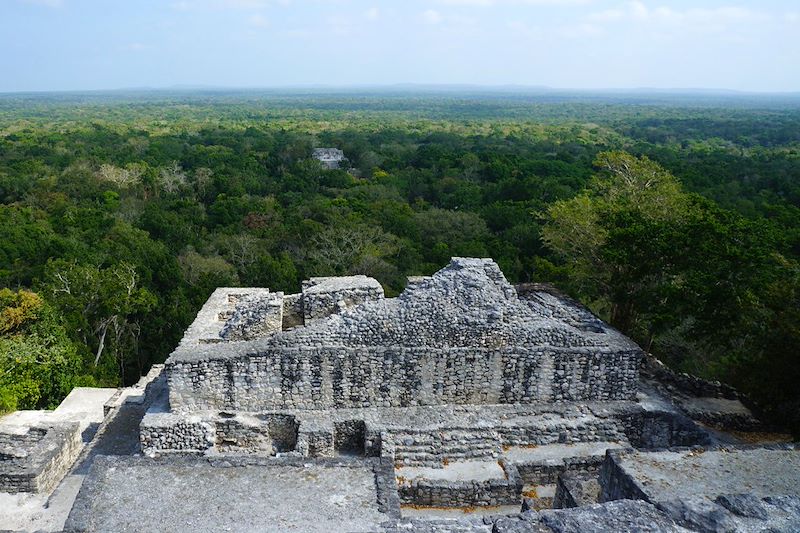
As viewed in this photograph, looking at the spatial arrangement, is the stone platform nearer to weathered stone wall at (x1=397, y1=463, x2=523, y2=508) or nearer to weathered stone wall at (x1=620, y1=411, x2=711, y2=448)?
weathered stone wall at (x1=397, y1=463, x2=523, y2=508)

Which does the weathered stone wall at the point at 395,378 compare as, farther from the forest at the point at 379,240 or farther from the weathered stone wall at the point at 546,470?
the forest at the point at 379,240

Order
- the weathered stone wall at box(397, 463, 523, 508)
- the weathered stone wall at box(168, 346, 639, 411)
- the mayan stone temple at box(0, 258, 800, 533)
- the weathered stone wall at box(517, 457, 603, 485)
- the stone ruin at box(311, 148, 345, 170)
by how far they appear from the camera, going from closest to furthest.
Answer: the mayan stone temple at box(0, 258, 800, 533) < the weathered stone wall at box(397, 463, 523, 508) < the weathered stone wall at box(517, 457, 603, 485) < the weathered stone wall at box(168, 346, 639, 411) < the stone ruin at box(311, 148, 345, 170)

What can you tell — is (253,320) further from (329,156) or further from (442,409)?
(329,156)

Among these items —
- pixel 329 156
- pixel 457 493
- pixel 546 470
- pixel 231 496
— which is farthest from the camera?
pixel 329 156

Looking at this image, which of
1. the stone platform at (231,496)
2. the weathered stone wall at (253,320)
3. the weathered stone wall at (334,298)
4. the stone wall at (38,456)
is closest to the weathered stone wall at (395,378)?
the weathered stone wall at (253,320)

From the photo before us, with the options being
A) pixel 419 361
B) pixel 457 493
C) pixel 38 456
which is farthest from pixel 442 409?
pixel 38 456

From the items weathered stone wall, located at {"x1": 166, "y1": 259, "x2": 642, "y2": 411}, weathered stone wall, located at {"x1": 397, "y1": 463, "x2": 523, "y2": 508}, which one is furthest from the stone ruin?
weathered stone wall, located at {"x1": 397, "y1": 463, "x2": 523, "y2": 508}

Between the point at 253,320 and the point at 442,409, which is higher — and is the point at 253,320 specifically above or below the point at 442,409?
above

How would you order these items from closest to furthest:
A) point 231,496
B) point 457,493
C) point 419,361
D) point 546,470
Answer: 1. point 231,496
2. point 457,493
3. point 546,470
4. point 419,361

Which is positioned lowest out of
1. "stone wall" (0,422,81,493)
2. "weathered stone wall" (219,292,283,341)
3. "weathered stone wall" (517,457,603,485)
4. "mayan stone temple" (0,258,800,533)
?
"stone wall" (0,422,81,493)
